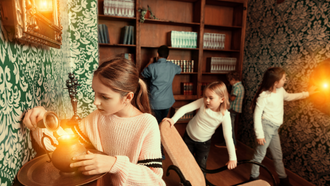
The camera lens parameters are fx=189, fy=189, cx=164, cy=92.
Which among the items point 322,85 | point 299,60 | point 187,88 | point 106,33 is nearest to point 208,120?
point 322,85

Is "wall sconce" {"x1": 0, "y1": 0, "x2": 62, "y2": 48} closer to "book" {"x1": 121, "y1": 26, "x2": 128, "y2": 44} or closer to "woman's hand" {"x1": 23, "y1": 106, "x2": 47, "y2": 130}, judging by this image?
"woman's hand" {"x1": 23, "y1": 106, "x2": 47, "y2": 130}

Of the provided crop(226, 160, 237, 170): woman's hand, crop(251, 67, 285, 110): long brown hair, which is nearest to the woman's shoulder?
crop(226, 160, 237, 170): woman's hand

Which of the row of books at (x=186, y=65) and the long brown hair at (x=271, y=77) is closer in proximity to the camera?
the long brown hair at (x=271, y=77)

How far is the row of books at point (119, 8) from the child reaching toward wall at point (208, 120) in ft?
6.66

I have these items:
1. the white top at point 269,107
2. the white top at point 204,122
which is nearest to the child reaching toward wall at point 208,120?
the white top at point 204,122

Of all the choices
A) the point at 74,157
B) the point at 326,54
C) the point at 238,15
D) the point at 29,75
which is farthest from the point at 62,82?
the point at 238,15

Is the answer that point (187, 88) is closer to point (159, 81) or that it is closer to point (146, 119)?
point (159, 81)

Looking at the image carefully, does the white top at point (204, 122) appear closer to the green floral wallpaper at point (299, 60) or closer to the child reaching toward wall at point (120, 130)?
the child reaching toward wall at point (120, 130)

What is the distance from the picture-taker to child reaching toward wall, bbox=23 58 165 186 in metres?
0.72

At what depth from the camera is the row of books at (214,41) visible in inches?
142

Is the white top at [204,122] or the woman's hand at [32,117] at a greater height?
the woman's hand at [32,117]

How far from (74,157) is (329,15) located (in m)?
2.82

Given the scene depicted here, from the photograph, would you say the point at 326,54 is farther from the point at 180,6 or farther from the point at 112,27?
the point at 112,27

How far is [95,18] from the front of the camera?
1.58 m
